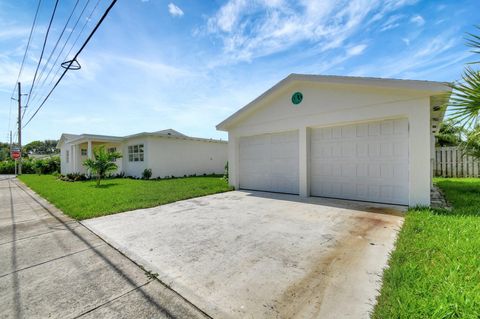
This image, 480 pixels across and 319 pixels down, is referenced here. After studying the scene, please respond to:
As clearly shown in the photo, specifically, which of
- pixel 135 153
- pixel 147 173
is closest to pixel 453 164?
pixel 147 173

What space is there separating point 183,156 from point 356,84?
Answer: 13.3m

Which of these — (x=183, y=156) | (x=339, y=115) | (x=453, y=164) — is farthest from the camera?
(x=183, y=156)

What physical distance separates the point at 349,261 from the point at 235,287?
1571mm

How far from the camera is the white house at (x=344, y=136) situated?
17.3 ft

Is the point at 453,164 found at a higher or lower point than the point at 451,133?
lower

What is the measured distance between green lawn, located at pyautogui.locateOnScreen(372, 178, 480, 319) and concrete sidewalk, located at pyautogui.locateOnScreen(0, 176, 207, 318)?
1.85m

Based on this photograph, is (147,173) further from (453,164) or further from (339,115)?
(453,164)

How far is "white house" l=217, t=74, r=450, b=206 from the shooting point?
17.3ft

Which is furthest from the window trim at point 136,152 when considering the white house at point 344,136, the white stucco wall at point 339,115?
the white house at point 344,136

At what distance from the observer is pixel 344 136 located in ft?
22.0

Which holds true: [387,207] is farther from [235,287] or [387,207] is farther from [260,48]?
[260,48]

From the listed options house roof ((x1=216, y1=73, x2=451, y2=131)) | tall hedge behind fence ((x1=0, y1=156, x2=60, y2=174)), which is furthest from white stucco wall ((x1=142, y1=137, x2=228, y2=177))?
tall hedge behind fence ((x1=0, y1=156, x2=60, y2=174))

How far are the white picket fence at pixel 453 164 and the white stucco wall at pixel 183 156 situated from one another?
14.4m

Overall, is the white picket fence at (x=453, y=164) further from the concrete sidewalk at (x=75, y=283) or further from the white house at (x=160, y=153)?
the concrete sidewalk at (x=75, y=283)
